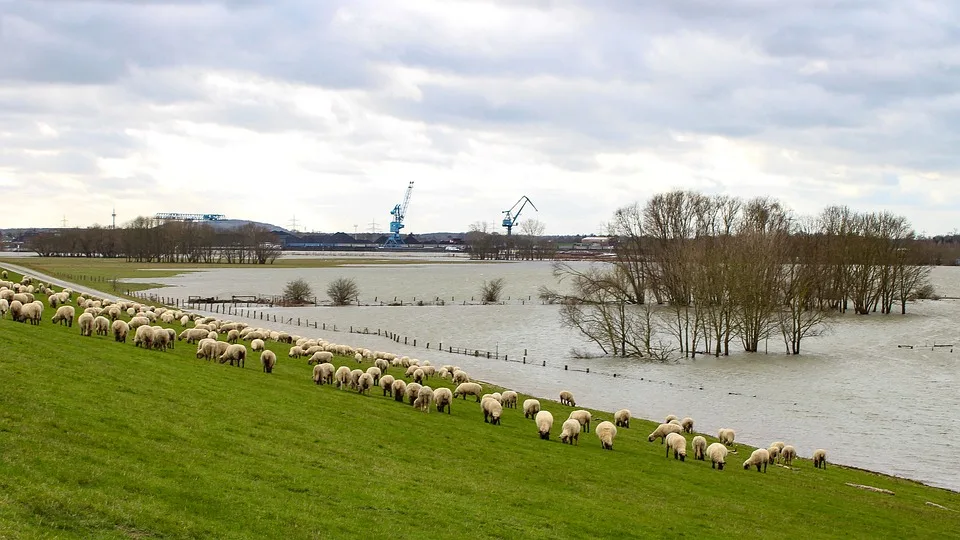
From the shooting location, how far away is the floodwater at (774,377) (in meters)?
36.0

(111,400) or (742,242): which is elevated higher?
(742,242)

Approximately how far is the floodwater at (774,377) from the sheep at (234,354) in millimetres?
17130

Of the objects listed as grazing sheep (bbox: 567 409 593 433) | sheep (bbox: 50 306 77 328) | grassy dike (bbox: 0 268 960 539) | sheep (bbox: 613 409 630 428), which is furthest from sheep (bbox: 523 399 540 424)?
sheep (bbox: 50 306 77 328)

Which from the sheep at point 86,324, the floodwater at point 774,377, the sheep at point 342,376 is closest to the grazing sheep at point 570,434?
the sheep at point 342,376

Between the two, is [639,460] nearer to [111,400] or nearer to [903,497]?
[903,497]

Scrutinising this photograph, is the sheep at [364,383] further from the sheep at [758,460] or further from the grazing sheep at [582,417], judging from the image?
the sheep at [758,460]

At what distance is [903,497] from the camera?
25.2 meters

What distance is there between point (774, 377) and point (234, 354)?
36.6 metres

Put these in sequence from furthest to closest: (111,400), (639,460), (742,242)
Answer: (742,242), (639,460), (111,400)

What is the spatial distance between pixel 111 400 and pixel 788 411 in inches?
1338

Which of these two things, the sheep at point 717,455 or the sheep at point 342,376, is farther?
the sheep at point 342,376

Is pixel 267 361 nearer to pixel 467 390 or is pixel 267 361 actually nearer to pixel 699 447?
pixel 467 390

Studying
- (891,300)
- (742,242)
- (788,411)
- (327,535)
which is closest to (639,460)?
(327,535)

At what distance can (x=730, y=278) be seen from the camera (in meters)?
66.3
